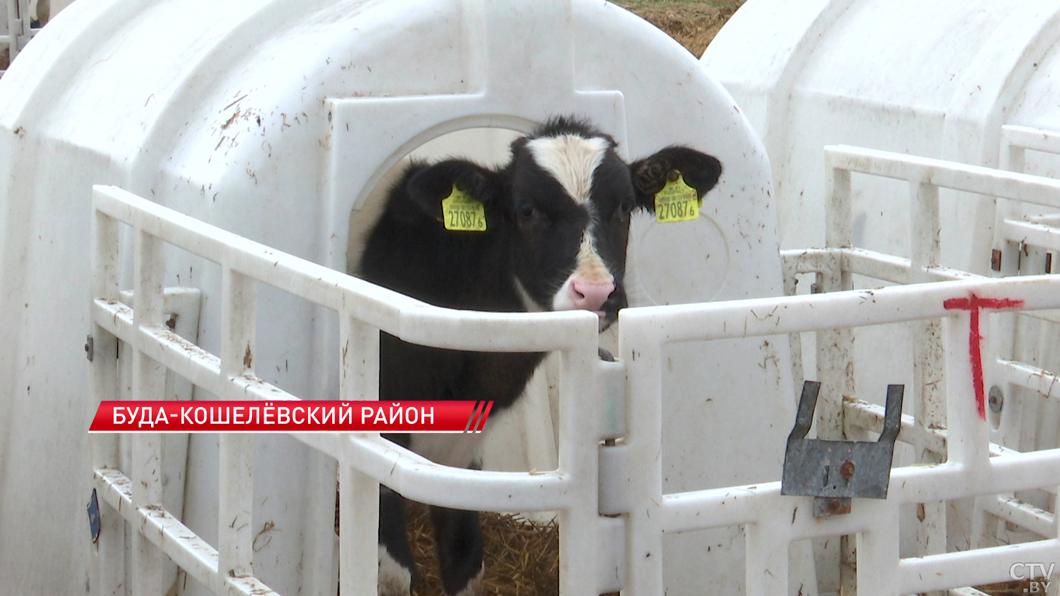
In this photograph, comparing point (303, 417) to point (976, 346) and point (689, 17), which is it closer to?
point (976, 346)

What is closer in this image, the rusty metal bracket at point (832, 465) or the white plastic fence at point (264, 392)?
the white plastic fence at point (264, 392)

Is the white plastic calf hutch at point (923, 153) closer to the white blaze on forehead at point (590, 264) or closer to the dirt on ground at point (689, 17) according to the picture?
the white blaze on forehead at point (590, 264)

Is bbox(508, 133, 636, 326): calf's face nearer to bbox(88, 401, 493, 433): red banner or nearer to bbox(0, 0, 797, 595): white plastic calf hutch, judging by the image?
bbox(0, 0, 797, 595): white plastic calf hutch

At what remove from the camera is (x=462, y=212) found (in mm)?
4598

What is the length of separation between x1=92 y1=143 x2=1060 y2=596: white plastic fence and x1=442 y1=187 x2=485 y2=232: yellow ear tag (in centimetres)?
109

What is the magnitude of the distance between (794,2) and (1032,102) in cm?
202

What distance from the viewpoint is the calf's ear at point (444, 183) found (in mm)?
4484

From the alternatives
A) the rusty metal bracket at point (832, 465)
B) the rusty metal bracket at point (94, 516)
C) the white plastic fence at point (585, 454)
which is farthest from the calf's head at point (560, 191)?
the rusty metal bracket at point (832, 465)

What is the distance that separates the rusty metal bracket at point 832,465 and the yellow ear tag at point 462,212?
202 cm

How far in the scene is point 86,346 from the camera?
4270 mm

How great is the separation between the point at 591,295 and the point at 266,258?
3.96ft

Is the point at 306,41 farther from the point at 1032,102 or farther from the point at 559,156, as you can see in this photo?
the point at 1032,102

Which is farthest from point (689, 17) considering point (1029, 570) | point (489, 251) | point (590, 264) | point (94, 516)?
point (1029, 570)

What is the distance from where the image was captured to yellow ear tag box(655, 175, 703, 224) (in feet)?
14.9
